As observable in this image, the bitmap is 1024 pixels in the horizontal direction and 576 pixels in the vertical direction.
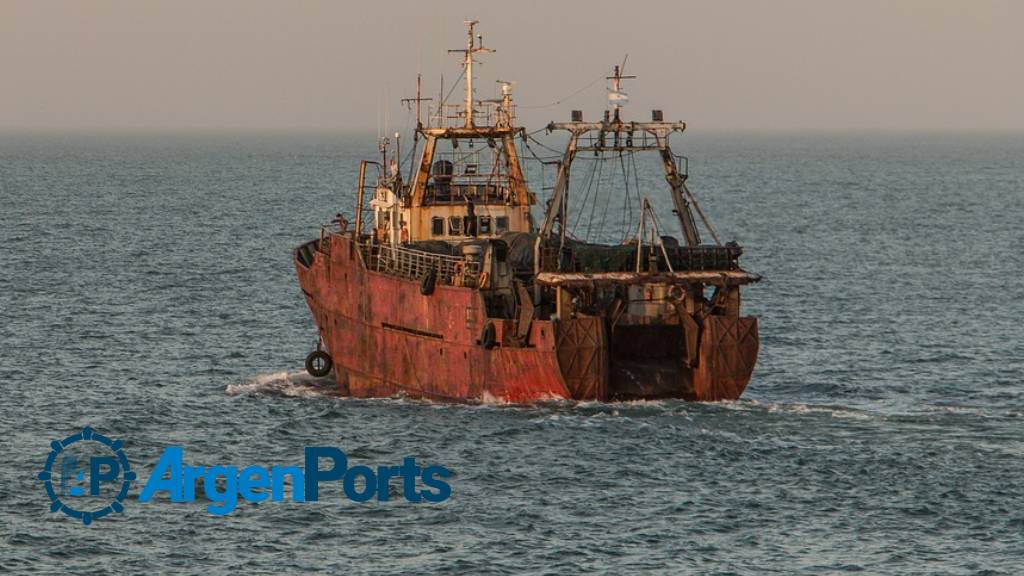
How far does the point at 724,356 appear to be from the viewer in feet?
162

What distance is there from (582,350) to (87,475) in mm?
12928

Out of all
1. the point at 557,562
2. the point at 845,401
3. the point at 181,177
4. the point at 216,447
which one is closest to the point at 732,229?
the point at 845,401

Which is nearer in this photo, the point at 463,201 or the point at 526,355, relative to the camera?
the point at 526,355

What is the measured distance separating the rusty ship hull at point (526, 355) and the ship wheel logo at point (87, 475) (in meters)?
9.17

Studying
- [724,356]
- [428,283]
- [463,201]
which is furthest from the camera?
[463,201]

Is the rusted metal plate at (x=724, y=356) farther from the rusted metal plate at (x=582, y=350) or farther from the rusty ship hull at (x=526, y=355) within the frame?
the rusted metal plate at (x=582, y=350)

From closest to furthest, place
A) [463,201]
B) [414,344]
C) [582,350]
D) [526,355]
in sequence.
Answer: [582,350] < [526,355] < [414,344] < [463,201]

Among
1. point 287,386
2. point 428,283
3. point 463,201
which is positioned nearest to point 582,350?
point 428,283

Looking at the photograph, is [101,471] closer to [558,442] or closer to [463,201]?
[558,442]

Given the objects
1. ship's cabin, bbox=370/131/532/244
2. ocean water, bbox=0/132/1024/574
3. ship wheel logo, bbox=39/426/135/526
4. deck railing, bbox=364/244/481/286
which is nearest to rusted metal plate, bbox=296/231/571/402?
deck railing, bbox=364/244/481/286

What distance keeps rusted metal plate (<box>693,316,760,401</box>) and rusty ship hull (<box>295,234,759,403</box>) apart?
26 mm

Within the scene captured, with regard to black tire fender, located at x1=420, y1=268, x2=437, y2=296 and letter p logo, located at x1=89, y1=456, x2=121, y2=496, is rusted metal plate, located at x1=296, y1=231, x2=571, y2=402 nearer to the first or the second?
black tire fender, located at x1=420, y1=268, x2=437, y2=296

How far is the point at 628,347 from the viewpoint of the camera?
51406 millimetres

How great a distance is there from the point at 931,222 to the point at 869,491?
85.3 metres
